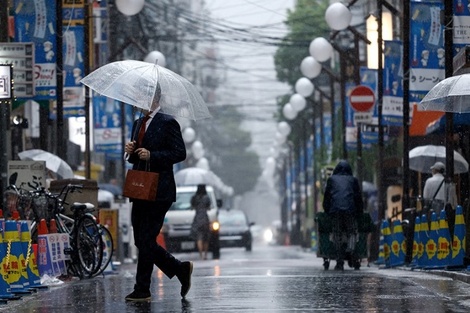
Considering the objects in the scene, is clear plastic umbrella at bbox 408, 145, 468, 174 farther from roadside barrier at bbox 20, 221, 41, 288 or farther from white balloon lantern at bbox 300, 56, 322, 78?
roadside barrier at bbox 20, 221, 41, 288

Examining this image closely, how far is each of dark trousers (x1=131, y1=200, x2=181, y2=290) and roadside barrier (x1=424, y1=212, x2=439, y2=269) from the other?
853 centimetres

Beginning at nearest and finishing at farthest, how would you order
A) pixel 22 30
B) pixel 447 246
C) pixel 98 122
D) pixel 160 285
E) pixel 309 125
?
pixel 160 285 < pixel 447 246 < pixel 22 30 < pixel 98 122 < pixel 309 125

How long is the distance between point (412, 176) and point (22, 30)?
17932mm

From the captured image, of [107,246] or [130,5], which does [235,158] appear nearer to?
[130,5]

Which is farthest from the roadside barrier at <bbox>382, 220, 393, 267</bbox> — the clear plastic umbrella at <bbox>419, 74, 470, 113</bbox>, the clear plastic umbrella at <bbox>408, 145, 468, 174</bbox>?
the clear plastic umbrella at <bbox>419, 74, 470, 113</bbox>

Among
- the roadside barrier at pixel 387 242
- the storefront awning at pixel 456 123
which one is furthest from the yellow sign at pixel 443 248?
the roadside barrier at pixel 387 242

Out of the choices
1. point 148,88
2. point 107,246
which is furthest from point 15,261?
point 107,246

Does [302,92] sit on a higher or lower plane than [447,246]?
higher

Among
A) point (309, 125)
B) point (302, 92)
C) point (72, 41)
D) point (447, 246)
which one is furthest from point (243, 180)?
point (447, 246)

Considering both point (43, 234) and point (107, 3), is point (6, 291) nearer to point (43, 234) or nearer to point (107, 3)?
point (43, 234)

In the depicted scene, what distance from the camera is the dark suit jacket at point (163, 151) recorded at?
1355 centimetres

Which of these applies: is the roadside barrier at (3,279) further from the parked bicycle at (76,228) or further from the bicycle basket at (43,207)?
the bicycle basket at (43,207)

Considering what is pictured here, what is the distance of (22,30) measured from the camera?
2697 centimetres

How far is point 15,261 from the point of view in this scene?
1529 centimetres
